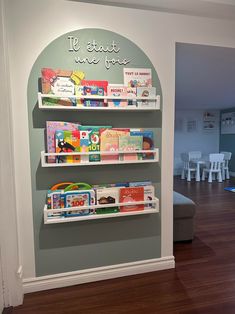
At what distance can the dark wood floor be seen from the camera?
1.64 meters

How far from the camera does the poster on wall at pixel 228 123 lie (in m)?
7.06

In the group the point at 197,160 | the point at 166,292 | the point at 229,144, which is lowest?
the point at 166,292

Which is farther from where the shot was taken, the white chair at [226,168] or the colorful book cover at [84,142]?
the white chair at [226,168]

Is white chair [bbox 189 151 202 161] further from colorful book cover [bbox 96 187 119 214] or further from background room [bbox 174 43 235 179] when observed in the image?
colorful book cover [bbox 96 187 119 214]

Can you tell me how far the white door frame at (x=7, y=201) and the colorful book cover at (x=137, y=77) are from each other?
2.95ft

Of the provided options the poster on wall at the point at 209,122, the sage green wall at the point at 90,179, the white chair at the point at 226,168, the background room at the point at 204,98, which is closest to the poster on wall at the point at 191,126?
the background room at the point at 204,98

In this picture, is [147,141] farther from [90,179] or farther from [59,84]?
[59,84]

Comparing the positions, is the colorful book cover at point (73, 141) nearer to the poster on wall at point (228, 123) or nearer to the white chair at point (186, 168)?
the white chair at point (186, 168)

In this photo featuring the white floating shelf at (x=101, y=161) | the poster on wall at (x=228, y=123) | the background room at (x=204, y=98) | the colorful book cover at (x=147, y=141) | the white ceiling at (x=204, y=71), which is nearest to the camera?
the white floating shelf at (x=101, y=161)

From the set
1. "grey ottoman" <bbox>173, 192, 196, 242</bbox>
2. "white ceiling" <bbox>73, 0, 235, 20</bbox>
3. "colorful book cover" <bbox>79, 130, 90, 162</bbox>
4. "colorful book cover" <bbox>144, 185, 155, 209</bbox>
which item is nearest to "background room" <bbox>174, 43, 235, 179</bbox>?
"white ceiling" <bbox>73, 0, 235, 20</bbox>

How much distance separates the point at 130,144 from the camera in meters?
1.84

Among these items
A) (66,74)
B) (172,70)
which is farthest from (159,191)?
(66,74)

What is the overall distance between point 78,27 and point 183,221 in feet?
7.38

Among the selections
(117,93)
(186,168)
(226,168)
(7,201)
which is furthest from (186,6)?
(226,168)
